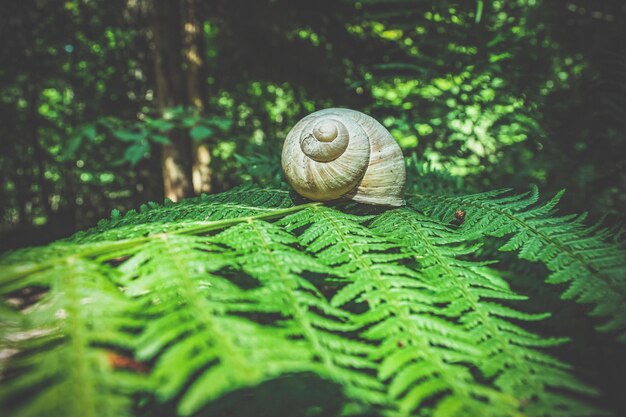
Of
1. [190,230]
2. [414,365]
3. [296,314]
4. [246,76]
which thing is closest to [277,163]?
[190,230]

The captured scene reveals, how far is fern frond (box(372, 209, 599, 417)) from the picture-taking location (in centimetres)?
66

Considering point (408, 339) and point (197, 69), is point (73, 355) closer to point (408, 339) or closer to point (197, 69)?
point (408, 339)

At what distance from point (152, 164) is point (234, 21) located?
2.81m

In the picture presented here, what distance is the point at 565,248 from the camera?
98 cm

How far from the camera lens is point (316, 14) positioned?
3.22 meters

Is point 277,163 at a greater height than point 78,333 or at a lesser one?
greater

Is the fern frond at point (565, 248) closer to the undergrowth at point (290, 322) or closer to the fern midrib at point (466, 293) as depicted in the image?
the undergrowth at point (290, 322)

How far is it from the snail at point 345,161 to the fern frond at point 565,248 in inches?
9.7

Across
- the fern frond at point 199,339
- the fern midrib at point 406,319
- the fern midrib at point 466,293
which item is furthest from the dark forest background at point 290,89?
the fern frond at point 199,339

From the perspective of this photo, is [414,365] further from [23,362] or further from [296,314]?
[23,362]

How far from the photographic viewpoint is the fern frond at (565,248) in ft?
2.69

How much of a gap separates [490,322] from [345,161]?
2.78ft

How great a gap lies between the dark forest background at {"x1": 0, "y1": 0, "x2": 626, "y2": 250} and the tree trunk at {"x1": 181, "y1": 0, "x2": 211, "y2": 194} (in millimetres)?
15

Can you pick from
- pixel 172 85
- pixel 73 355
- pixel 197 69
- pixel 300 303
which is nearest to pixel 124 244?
pixel 73 355
